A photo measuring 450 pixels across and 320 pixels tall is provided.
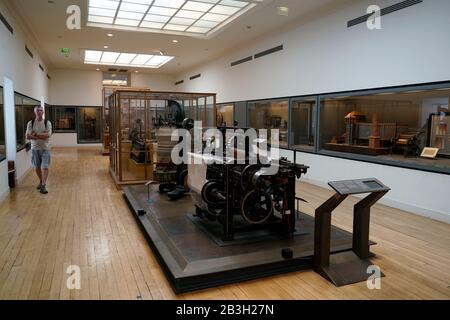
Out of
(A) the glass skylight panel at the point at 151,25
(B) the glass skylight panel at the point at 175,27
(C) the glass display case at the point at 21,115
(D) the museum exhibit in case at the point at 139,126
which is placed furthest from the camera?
(B) the glass skylight panel at the point at 175,27

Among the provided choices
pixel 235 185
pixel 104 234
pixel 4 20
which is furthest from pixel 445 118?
pixel 4 20

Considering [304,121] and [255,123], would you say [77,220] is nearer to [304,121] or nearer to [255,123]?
[304,121]

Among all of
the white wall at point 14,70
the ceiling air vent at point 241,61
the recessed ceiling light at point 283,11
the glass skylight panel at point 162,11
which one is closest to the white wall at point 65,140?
the white wall at point 14,70

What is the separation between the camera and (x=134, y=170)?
8055 mm

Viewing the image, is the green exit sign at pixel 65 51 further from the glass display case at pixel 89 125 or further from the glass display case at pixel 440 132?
the glass display case at pixel 440 132

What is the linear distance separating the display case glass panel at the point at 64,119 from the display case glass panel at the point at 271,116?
10.4 m

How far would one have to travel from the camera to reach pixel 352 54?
22.3 feet

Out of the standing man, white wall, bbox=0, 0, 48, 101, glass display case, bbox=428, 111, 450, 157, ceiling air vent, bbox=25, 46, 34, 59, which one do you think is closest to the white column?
white wall, bbox=0, 0, 48, 101

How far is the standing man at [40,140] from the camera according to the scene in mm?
6590

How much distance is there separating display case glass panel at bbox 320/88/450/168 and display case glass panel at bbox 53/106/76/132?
13475 mm

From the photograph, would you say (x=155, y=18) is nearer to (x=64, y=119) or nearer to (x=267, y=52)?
(x=267, y=52)

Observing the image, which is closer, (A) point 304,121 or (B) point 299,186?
(B) point 299,186
